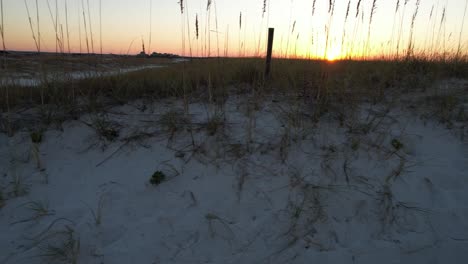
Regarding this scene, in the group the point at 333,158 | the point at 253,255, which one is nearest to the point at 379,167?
the point at 333,158

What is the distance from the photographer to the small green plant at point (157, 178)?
2.01 metres

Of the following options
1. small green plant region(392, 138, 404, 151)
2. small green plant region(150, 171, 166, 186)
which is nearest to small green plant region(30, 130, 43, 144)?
small green plant region(150, 171, 166, 186)

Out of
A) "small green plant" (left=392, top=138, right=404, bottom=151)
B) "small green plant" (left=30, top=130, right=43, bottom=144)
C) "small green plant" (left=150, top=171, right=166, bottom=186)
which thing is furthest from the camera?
"small green plant" (left=30, top=130, right=43, bottom=144)

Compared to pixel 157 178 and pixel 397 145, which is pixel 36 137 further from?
pixel 397 145

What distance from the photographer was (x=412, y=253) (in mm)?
1479

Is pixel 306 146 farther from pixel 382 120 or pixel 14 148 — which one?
pixel 14 148

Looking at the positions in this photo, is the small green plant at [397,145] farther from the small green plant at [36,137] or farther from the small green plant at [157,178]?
the small green plant at [36,137]

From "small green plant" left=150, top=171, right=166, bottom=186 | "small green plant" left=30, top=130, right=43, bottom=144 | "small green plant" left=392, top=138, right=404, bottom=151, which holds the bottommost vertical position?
"small green plant" left=150, top=171, right=166, bottom=186

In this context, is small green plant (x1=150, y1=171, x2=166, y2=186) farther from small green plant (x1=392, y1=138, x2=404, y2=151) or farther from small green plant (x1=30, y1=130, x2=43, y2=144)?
small green plant (x1=392, y1=138, x2=404, y2=151)

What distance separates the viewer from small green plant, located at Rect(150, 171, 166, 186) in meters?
2.01

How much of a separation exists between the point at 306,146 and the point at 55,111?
2580 mm

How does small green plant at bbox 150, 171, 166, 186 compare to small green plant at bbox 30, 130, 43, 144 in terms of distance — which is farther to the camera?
small green plant at bbox 30, 130, 43, 144

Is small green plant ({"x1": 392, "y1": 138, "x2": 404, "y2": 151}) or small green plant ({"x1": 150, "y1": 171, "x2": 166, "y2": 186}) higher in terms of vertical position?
small green plant ({"x1": 392, "y1": 138, "x2": 404, "y2": 151})

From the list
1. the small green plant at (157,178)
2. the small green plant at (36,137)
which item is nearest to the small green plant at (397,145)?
the small green plant at (157,178)
